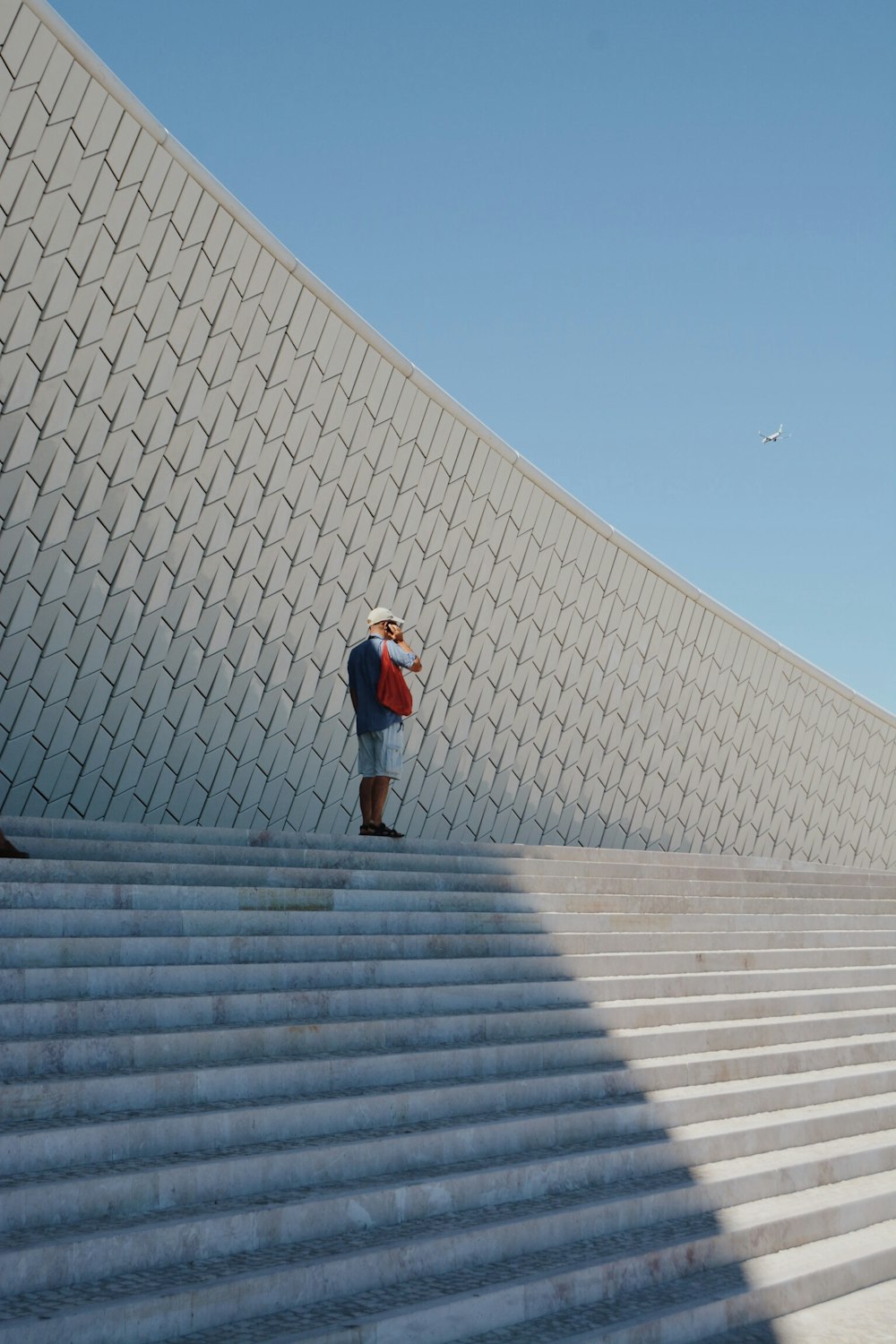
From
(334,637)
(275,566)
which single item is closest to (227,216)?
(275,566)

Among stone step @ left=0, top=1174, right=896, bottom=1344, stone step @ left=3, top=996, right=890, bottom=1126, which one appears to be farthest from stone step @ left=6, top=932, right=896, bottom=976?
stone step @ left=0, top=1174, right=896, bottom=1344

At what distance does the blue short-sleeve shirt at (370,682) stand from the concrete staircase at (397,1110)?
0.78 m

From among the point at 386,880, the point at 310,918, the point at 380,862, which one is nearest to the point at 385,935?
the point at 310,918

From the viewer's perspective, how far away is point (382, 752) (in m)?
6.89

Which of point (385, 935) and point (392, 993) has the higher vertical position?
point (385, 935)

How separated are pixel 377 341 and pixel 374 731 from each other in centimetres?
498

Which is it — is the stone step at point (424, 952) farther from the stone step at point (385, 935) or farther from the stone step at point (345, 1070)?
the stone step at point (345, 1070)

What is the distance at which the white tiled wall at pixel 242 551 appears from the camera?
26.6 feet

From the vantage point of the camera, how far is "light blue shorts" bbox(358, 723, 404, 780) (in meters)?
6.88

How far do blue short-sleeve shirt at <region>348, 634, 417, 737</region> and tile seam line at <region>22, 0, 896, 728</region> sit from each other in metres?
4.05

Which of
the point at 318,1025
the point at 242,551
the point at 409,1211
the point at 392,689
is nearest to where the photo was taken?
the point at 409,1211

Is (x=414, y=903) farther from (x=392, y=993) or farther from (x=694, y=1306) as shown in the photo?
(x=694, y=1306)

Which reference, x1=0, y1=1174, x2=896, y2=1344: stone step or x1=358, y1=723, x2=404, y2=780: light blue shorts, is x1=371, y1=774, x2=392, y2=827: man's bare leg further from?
x1=0, y1=1174, x2=896, y2=1344: stone step

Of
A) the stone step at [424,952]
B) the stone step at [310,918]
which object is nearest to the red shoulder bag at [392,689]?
Answer: the stone step at [310,918]
